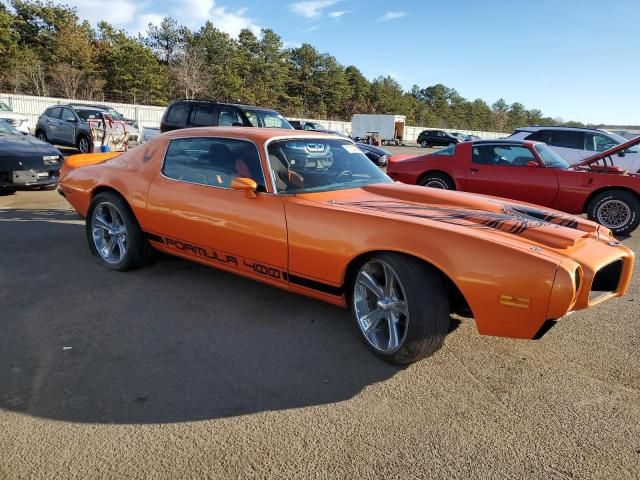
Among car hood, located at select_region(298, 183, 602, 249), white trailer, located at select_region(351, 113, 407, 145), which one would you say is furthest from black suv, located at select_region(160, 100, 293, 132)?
white trailer, located at select_region(351, 113, 407, 145)

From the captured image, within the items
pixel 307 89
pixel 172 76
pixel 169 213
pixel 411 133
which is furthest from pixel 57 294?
pixel 307 89

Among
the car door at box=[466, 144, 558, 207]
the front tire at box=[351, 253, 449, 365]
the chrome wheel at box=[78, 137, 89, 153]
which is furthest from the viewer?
the chrome wheel at box=[78, 137, 89, 153]

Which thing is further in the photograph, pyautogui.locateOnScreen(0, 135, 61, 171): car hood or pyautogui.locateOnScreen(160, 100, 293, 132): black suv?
pyautogui.locateOnScreen(160, 100, 293, 132): black suv

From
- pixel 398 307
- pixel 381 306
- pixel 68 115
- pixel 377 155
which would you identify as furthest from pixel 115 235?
pixel 377 155

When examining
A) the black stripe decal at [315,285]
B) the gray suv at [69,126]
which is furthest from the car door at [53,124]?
the black stripe decal at [315,285]

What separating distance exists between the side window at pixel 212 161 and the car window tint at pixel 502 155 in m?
5.53

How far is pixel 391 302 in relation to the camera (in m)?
2.99

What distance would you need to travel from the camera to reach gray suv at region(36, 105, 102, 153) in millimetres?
14555

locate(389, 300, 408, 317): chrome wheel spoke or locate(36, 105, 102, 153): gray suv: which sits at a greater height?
locate(36, 105, 102, 153): gray suv

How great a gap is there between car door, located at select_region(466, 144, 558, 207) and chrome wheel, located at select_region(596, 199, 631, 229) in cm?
73

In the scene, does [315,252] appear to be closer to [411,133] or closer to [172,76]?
[172,76]

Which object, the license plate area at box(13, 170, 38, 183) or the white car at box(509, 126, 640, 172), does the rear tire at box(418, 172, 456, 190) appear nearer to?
the white car at box(509, 126, 640, 172)

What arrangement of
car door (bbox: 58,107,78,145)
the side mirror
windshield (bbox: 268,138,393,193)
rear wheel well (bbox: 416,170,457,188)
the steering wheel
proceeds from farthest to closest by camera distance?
car door (bbox: 58,107,78,145)
rear wheel well (bbox: 416,170,457,188)
the steering wheel
windshield (bbox: 268,138,393,193)
the side mirror

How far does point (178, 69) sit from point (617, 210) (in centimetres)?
5125
